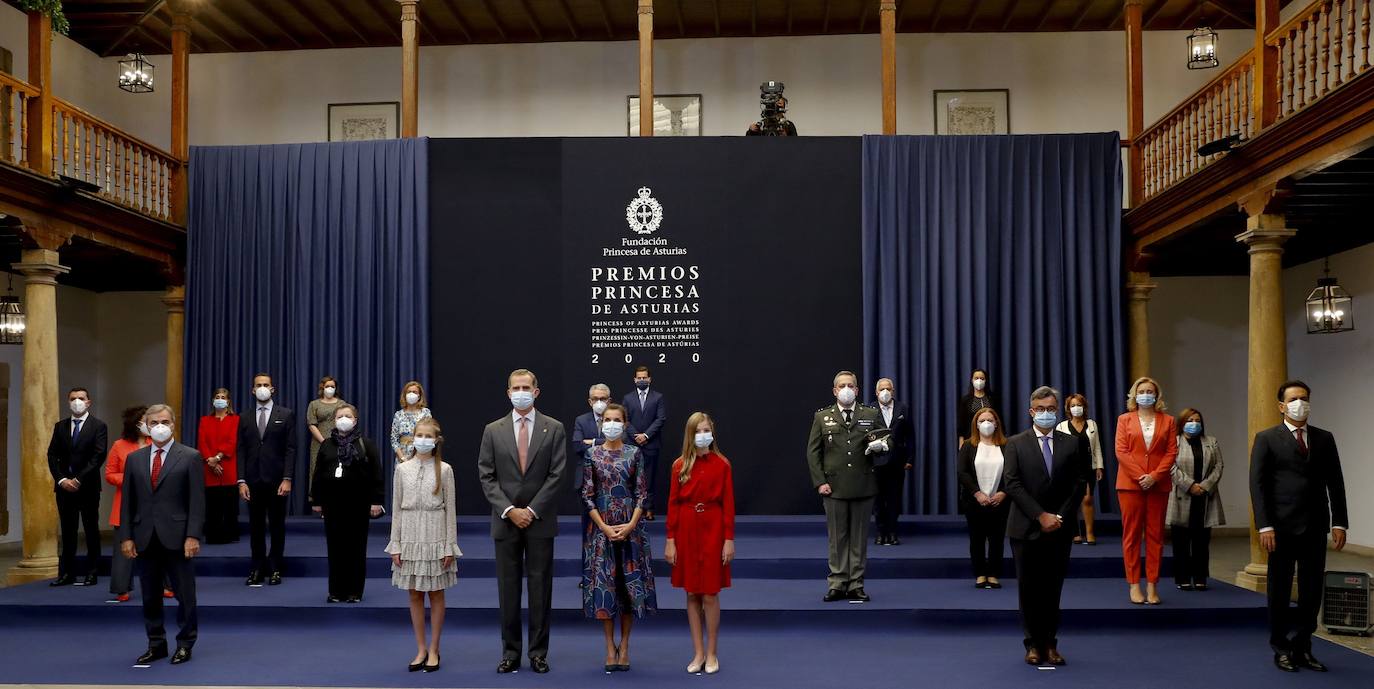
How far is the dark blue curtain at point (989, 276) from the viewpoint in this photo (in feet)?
33.9

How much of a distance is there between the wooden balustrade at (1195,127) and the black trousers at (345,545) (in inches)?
259

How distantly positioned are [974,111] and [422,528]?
8972 mm

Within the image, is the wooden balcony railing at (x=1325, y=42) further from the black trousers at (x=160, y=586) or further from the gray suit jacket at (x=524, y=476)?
the black trousers at (x=160, y=586)

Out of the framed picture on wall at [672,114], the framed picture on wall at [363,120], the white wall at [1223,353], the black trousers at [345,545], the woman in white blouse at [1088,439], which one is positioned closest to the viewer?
the black trousers at [345,545]

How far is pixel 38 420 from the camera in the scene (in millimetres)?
8797

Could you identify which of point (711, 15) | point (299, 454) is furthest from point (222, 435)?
point (711, 15)

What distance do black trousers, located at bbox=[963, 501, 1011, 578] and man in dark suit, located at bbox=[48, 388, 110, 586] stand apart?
20.7 ft

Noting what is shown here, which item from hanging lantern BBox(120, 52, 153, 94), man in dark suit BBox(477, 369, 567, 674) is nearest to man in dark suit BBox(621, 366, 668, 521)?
man in dark suit BBox(477, 369, 567, 674)

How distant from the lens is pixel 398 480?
5.90m

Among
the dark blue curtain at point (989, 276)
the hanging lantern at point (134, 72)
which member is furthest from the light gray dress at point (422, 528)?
the hanging lantern at point (134, 72)

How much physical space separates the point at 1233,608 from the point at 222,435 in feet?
25.2

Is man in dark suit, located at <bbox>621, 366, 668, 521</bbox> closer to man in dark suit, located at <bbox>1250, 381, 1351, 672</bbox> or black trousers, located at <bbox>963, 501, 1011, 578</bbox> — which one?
black trousers, located at <bbox>963, 501, 1011, 578</bbox>

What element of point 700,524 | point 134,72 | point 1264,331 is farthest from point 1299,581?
point 134,72

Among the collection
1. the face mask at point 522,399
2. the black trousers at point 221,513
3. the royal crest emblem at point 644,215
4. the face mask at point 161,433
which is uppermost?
the royal crest emblem at point 644,215
